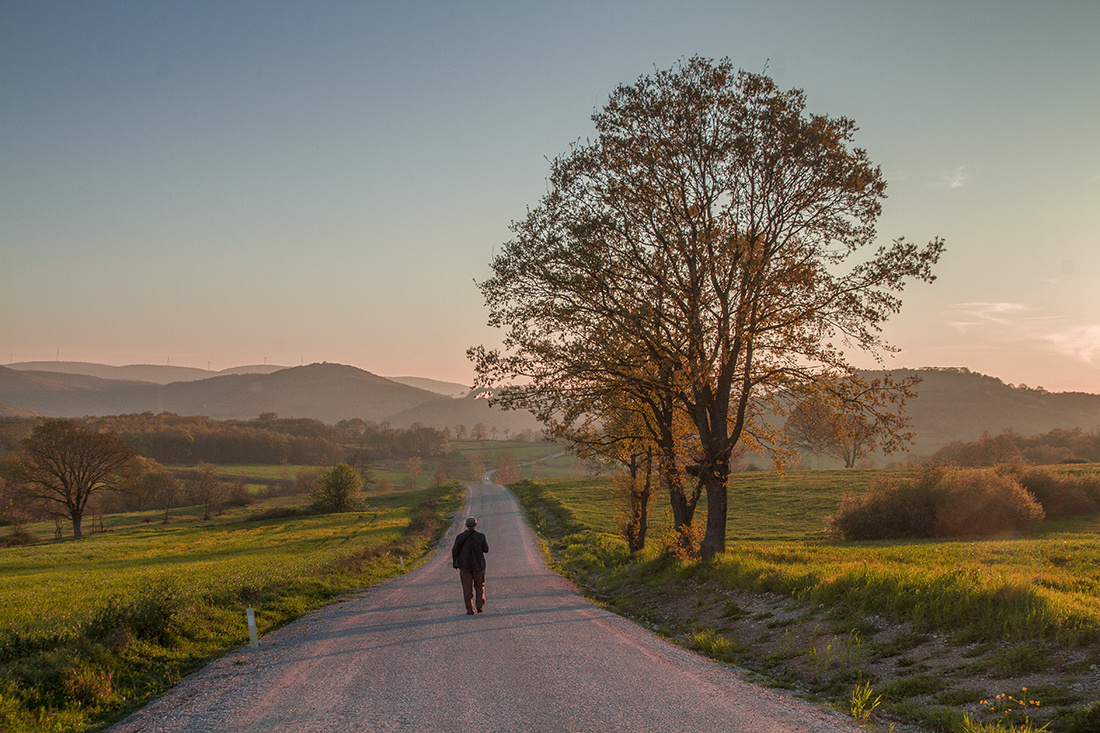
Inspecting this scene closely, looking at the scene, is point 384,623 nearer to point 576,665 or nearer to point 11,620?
point 576,665

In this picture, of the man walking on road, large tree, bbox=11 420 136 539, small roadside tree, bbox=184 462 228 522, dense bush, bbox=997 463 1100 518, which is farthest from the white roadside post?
small roadside tree, bbox=184 462 228 522

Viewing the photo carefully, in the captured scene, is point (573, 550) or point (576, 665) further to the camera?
point (573, 550)

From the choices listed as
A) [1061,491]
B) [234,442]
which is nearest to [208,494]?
[234,442]

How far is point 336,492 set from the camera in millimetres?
74125

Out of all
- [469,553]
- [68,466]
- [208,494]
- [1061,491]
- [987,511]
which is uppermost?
[469,553]

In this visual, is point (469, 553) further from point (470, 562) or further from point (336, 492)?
point (336, 492)

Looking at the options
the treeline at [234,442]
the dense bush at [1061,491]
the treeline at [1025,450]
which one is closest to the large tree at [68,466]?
the treeline at [234,442]

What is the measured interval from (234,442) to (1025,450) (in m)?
162

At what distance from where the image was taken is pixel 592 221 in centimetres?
1686

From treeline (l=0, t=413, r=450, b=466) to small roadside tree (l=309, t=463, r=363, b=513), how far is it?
145ft

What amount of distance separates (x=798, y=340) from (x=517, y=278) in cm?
809

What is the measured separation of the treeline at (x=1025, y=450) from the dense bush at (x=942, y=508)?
1078 inches

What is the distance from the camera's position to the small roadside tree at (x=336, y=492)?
73812mm

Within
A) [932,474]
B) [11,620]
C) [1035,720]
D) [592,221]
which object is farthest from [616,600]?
[932,474]
